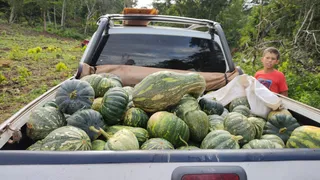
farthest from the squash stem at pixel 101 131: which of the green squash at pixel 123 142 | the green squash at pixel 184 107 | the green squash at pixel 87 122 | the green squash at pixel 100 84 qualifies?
the green squash at pixel 100 84

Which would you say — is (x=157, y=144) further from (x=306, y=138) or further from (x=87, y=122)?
(x=306, y=138)

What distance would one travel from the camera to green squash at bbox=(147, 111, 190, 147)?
2146 mm

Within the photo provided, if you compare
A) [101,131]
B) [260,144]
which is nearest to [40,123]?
[101,131]

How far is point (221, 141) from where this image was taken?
2.03 metres

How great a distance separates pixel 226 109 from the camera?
3135 millimetres

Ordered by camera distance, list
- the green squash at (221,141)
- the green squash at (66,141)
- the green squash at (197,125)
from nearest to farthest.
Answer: the green squash at (66,141)
the green squash at (221,141)
the green squash at (197,125)

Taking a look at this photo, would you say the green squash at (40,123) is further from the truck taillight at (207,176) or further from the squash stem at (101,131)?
the truck taillight at (207,176)

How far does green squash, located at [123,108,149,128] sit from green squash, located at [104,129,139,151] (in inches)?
12.5

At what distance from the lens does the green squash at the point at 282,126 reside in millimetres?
2436

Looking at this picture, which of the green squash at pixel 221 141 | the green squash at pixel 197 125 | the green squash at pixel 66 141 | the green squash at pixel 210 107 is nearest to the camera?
the green squash at pixel 66 141

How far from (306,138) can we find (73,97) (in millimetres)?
1759

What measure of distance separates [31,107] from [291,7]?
32.5ft

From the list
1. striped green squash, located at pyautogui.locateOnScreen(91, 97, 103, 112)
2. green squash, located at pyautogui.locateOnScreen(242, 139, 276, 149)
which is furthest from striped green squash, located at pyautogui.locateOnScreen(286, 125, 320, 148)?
striped green squash, located at pyautogui.locateOnScreen(91, 97, 103, 112)

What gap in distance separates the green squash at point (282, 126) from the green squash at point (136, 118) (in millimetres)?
1026
